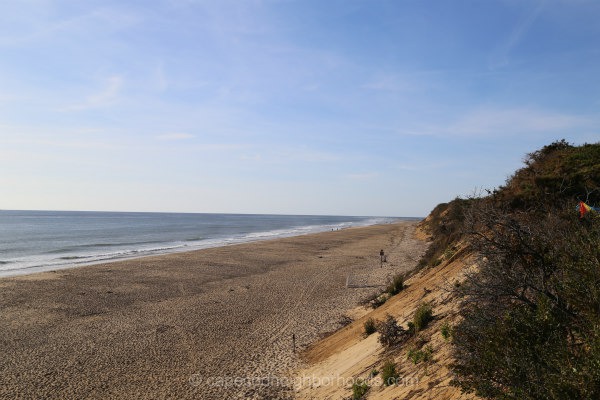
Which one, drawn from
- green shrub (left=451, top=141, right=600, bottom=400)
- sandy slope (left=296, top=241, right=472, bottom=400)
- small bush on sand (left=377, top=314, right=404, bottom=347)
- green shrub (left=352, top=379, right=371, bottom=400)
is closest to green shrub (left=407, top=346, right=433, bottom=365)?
sandy slope (left=296, top=241, right=472, bottom=400)

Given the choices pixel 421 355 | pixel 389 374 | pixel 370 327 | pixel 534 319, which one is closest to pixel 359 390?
pixel 389 374

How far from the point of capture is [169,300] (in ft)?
67.4

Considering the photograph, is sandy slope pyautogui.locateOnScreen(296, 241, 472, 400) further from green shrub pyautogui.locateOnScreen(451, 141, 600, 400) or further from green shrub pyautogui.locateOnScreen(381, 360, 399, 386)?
green shrub pyautogui.locateOnScreen(451, 141, 600, 400)

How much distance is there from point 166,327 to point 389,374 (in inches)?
434

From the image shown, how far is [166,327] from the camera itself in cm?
1576

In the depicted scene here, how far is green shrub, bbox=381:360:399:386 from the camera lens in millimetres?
7312

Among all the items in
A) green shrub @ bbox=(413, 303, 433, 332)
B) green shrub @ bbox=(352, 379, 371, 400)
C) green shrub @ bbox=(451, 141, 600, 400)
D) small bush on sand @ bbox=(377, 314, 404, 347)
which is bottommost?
green shrub @ bbox=(352, 379, 371, 400)

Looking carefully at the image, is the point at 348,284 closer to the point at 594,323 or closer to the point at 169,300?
the point at 169,300

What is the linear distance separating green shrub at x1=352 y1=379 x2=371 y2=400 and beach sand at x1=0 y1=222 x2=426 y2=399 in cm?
238

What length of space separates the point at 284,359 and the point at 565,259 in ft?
29.7

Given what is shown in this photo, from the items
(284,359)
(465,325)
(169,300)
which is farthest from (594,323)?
(169,300)

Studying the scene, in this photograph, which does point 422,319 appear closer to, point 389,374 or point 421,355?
point 421,355

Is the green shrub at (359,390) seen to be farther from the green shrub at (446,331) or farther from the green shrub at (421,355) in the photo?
the green shrub at (446,331)

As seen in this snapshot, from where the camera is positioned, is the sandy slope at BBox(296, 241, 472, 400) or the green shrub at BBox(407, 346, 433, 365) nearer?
→ the sandy slope at BBox(296, 241, 472, 400)
